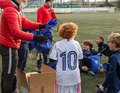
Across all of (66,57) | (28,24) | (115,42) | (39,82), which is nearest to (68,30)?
(66,57)

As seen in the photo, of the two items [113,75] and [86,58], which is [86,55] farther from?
[113,75]

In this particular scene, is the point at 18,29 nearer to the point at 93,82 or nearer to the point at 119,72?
the point at 119,72

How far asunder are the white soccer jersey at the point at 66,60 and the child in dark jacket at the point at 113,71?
65 centimetres

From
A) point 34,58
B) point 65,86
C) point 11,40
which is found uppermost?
→ point 11,40

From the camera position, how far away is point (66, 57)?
5.32m

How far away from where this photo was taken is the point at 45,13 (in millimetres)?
9047

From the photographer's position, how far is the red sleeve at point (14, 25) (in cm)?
516

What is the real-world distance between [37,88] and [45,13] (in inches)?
165

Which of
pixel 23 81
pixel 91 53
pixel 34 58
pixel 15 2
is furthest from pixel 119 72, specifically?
pixel 34 58

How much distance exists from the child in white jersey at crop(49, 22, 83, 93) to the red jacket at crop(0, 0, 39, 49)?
456mm

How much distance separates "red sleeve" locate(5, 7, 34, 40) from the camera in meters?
5.16

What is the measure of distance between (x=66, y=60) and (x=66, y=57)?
45 millimetres

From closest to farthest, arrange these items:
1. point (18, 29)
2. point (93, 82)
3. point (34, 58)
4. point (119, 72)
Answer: point (119, 72) → point (18, 29) → point (93, 82) → point (34, 58)

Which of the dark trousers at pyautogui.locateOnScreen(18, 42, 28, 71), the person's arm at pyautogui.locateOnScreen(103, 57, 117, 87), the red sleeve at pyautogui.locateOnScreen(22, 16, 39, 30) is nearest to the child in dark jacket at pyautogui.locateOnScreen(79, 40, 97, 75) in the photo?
the dark trousers at pyautogui.locateOnScreen(18, 42, 28, 71)
